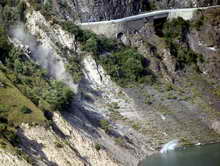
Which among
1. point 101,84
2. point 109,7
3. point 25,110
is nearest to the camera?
Answer: point 25,110

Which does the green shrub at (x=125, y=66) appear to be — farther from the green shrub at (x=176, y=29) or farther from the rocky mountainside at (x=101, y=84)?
the green shrub at (x=176, y=29)

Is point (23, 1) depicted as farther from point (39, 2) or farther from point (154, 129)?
point (154, 129)

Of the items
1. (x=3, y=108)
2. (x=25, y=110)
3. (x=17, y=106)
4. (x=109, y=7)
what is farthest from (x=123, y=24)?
(x=3, y=108)

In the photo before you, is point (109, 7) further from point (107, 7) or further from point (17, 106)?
point (17, 106)

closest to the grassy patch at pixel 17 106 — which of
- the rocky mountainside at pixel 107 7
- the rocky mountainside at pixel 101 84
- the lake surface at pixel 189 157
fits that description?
the rocky mountainside at pixel 101 84

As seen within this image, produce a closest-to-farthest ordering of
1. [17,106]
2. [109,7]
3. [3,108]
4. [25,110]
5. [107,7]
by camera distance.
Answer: [3,108], [25,110], [17,106], [107,7], [109,7]

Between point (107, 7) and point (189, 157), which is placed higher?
point (107, 7)

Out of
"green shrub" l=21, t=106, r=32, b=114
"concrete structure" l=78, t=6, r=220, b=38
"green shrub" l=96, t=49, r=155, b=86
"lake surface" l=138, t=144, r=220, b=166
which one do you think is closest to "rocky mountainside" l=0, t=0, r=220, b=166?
"green shrub" l=21, t=106, r=32, b=114
